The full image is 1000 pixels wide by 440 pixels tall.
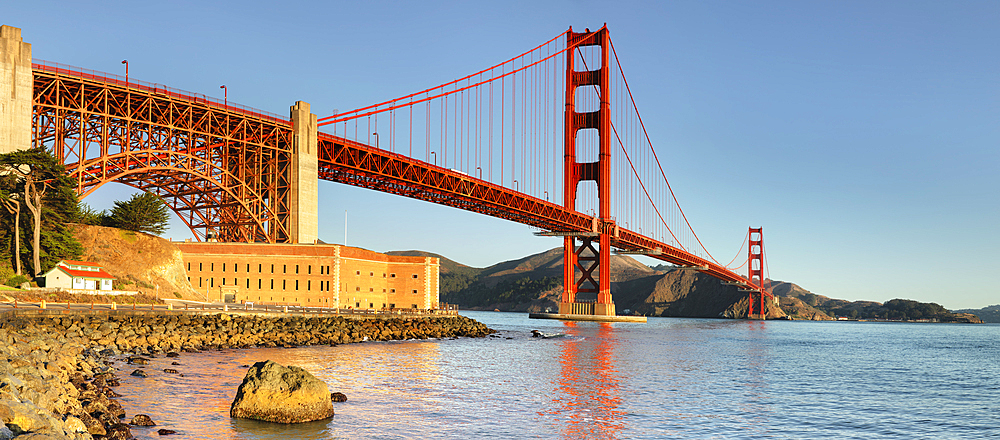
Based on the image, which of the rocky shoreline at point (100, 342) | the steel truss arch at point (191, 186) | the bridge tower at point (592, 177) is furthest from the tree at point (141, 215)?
the bridge tower at point (592, 177)

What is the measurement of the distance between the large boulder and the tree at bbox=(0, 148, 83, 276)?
39183mm

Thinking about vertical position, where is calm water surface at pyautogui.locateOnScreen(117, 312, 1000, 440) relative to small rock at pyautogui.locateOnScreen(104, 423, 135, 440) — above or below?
below

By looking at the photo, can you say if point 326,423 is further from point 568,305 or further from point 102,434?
point 568,305

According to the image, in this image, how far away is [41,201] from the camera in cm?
5156

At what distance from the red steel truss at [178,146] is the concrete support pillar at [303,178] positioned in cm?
85

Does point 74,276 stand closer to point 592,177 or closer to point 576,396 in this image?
point 576,396

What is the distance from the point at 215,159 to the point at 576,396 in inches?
1975

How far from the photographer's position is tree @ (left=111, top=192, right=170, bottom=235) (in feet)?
210

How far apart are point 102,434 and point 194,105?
2028 inches

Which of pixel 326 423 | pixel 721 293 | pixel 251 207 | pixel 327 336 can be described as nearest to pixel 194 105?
pixel 251 207

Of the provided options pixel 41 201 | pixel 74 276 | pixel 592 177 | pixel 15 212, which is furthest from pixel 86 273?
pixel 592 177

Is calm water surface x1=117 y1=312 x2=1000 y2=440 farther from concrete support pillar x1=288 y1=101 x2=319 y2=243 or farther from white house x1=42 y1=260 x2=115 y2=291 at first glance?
concrete support pillar x1=288 y1=101 x2=319 y2=243

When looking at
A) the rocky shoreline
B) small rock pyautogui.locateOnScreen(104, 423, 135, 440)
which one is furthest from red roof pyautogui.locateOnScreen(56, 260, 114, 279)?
small rock pyautogui.locateOnScreen(104, 423, 135, 440)

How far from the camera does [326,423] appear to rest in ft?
59.8
